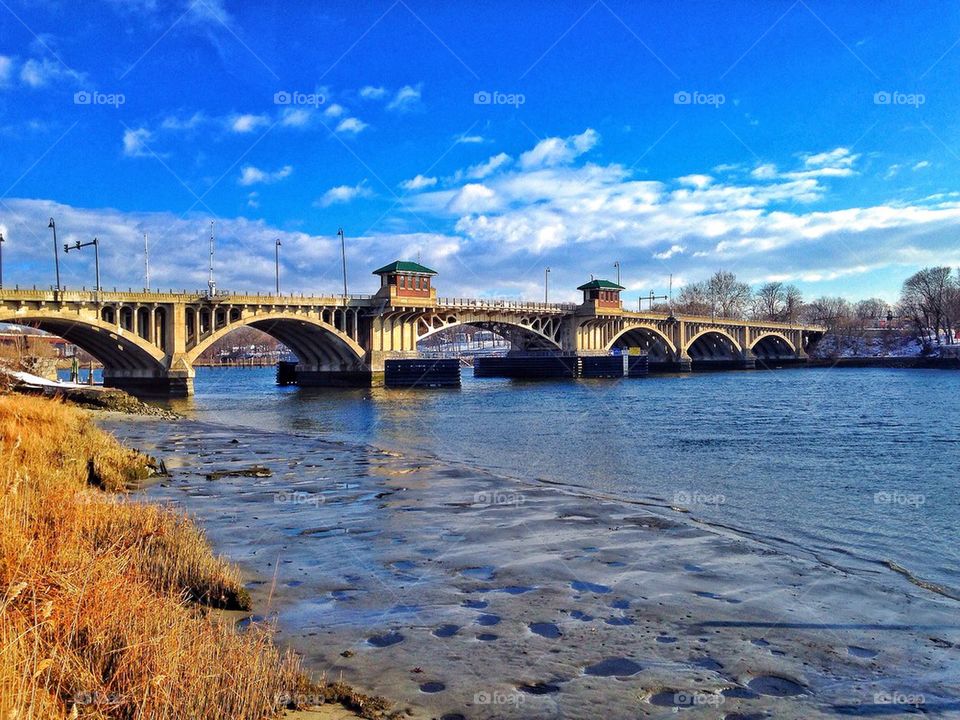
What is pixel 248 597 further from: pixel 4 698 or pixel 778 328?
pixel 778 328

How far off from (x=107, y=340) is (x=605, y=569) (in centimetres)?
6137

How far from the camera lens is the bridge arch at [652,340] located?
120 metres

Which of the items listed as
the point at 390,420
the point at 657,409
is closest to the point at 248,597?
the point at 390,420

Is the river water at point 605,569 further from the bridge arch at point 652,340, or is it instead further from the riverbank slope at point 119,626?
the bridge arch at point 652,340

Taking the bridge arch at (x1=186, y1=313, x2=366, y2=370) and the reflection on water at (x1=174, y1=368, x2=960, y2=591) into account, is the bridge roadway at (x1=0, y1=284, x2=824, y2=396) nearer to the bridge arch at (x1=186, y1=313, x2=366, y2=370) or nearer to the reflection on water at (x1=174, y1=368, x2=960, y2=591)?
the bridge arch at (x1=186, y1=313, x2=366, y2=370)

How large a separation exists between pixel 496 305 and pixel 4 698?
3405 inches

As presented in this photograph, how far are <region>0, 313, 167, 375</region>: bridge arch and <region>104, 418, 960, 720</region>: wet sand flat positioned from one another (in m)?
45.9

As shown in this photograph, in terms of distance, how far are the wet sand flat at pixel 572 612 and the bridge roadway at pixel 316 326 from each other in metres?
47.7

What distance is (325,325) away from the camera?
75.8 metres

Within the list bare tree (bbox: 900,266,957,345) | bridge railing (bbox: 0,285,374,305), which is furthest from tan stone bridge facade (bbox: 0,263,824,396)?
bare tree (bbox: 900,266,957,345)

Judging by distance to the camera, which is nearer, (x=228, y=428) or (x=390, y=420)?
(x=228, y=428)

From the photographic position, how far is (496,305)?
9019 cm

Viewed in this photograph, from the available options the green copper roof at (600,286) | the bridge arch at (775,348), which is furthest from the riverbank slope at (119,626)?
the bridge arch at (775,348)

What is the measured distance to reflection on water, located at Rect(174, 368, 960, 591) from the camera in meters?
16.0
